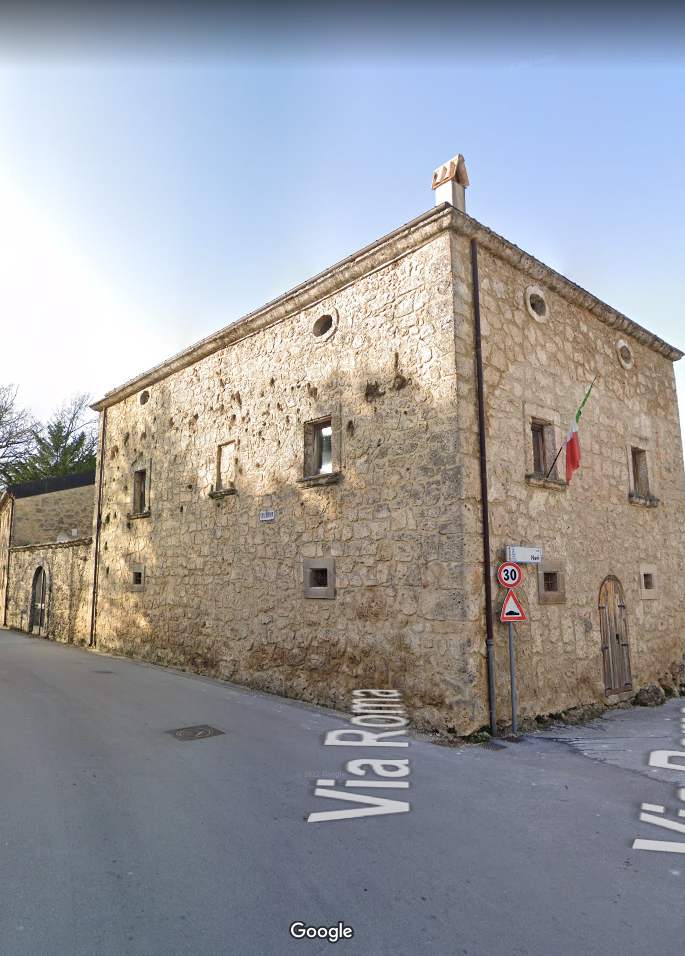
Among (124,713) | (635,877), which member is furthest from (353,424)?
(635,877)

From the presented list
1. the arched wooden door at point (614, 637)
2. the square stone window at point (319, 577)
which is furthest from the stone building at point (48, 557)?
the arched wooden door at point (614, 637)


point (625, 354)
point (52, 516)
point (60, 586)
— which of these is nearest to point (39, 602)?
point (60, 586)

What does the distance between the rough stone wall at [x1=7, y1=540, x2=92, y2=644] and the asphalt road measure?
29.4 ft

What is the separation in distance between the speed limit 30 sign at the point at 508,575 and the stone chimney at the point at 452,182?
414 cm

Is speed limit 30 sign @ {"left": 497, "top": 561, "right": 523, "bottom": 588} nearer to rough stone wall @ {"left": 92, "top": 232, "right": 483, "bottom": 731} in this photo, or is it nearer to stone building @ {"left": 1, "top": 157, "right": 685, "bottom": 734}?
stone building @ {"left": 1, "top": 157, "right": 685, "bottom": 734}

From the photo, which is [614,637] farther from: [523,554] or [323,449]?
[323,449]

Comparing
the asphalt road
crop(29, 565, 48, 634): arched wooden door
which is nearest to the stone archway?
crop(29, 565, 48, 634): arched wooden door

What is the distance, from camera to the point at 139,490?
12.7 metres

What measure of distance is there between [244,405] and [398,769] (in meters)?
6.20

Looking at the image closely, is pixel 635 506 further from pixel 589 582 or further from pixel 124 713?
pixel 124 713

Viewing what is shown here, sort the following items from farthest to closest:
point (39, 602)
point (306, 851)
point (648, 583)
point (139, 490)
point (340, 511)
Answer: point (39, 602) < point (139, 490) < point (648, 583) < point (340, 511) < point (306, 851)

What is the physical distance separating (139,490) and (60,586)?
5399 mm

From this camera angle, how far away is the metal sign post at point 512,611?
632 centimetres

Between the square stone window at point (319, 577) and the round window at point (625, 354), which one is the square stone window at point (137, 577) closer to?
the square stone window at point (319, 577)
